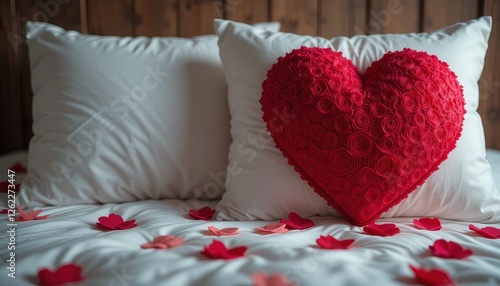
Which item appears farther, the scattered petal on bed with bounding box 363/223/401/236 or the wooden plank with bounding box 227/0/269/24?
the wooden plank with bounding box 227/0/269/24

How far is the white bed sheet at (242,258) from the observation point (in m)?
0.64

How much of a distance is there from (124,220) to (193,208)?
0.16 m

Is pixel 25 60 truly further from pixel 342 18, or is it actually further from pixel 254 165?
pixel 342 18

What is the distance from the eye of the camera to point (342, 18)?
1393 millimetres

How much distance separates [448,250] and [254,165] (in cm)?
41

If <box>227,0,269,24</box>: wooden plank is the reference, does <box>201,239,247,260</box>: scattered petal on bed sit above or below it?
below

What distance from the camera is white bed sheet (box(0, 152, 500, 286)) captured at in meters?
0.64

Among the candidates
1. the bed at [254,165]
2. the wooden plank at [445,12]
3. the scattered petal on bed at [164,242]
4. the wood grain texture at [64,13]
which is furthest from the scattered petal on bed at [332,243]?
the wood grain texture at [64,13]

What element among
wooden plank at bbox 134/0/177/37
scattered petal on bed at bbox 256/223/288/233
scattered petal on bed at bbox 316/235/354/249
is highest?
wooden plank at bbox 134/0/177/37

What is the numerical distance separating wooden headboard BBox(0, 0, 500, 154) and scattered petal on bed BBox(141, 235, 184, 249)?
819mm

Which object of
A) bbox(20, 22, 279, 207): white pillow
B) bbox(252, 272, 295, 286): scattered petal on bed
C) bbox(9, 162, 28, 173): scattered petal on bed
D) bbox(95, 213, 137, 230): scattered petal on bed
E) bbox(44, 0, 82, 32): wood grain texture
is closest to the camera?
bbox(252, 272, 295, 286): scattered petal on bed

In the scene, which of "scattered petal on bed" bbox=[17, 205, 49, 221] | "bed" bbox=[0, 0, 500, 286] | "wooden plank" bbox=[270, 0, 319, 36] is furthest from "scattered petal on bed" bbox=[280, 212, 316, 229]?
"wooden plank" bbox=[270, 0, 319, 36]

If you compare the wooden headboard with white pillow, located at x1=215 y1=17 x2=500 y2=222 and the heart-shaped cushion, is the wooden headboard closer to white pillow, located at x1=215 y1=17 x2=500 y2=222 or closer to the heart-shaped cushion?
white pillow, located at x1=215 y1=17 x2=500 y2=222

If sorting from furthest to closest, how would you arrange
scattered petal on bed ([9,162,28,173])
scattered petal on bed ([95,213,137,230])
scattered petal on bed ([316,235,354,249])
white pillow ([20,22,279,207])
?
scattered petal on bed ([9,162,28,173])
white pillow ([20,22,279,207])
scattered petal on bed ([95,213,137,230])
scattered petal on bed ([316,235,354,249])
